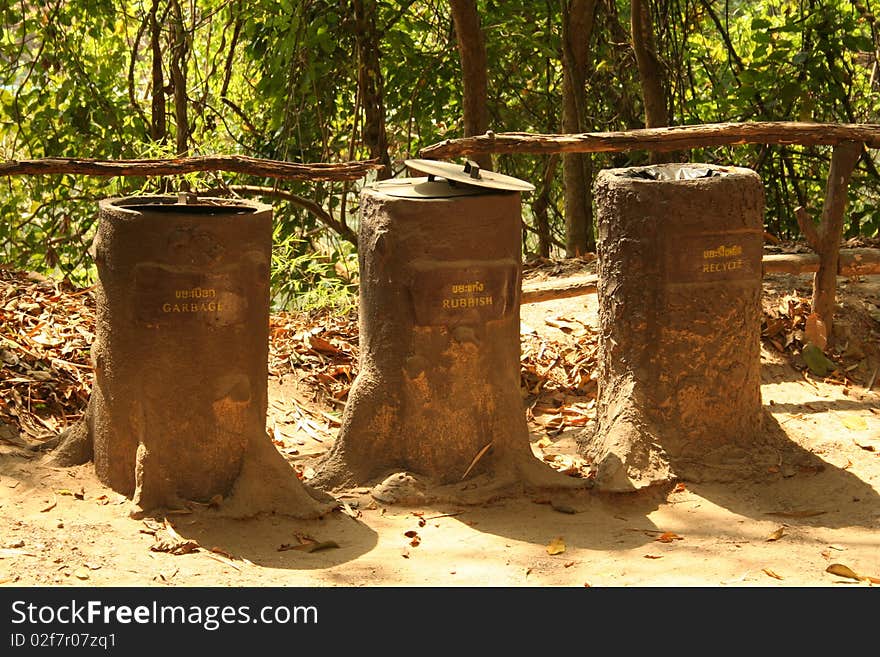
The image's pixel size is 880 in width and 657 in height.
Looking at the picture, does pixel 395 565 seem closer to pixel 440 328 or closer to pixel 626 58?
pixel 440 328

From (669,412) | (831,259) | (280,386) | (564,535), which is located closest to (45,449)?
(280,386)

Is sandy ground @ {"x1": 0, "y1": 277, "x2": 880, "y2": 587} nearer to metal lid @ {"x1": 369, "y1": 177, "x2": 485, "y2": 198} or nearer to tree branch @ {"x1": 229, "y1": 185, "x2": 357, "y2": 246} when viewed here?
metal lid @ {"x1": 369, "y1": 177, "x2": 485, "y2": 198}

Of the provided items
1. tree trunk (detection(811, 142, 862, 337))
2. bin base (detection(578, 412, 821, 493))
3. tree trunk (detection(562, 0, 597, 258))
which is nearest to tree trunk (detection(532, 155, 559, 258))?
tree trunk (detection(562, 0, 597, 258))

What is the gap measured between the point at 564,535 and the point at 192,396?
1482 mm

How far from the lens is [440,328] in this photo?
452 cm

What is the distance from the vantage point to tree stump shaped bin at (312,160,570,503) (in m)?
4.47

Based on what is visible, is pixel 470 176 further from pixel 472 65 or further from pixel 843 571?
pixel 472 65

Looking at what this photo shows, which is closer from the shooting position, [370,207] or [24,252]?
[370,207]

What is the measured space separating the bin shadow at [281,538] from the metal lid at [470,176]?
1.37m

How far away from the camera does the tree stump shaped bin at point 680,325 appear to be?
478 centimetres

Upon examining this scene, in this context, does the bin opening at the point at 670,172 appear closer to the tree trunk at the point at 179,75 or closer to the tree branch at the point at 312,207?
the tree branch at the point at 312,207

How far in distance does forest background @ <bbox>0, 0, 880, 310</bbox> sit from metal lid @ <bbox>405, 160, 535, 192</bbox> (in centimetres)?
209

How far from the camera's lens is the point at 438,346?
4.55 meters

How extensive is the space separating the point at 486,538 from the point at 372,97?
440 centimetres
